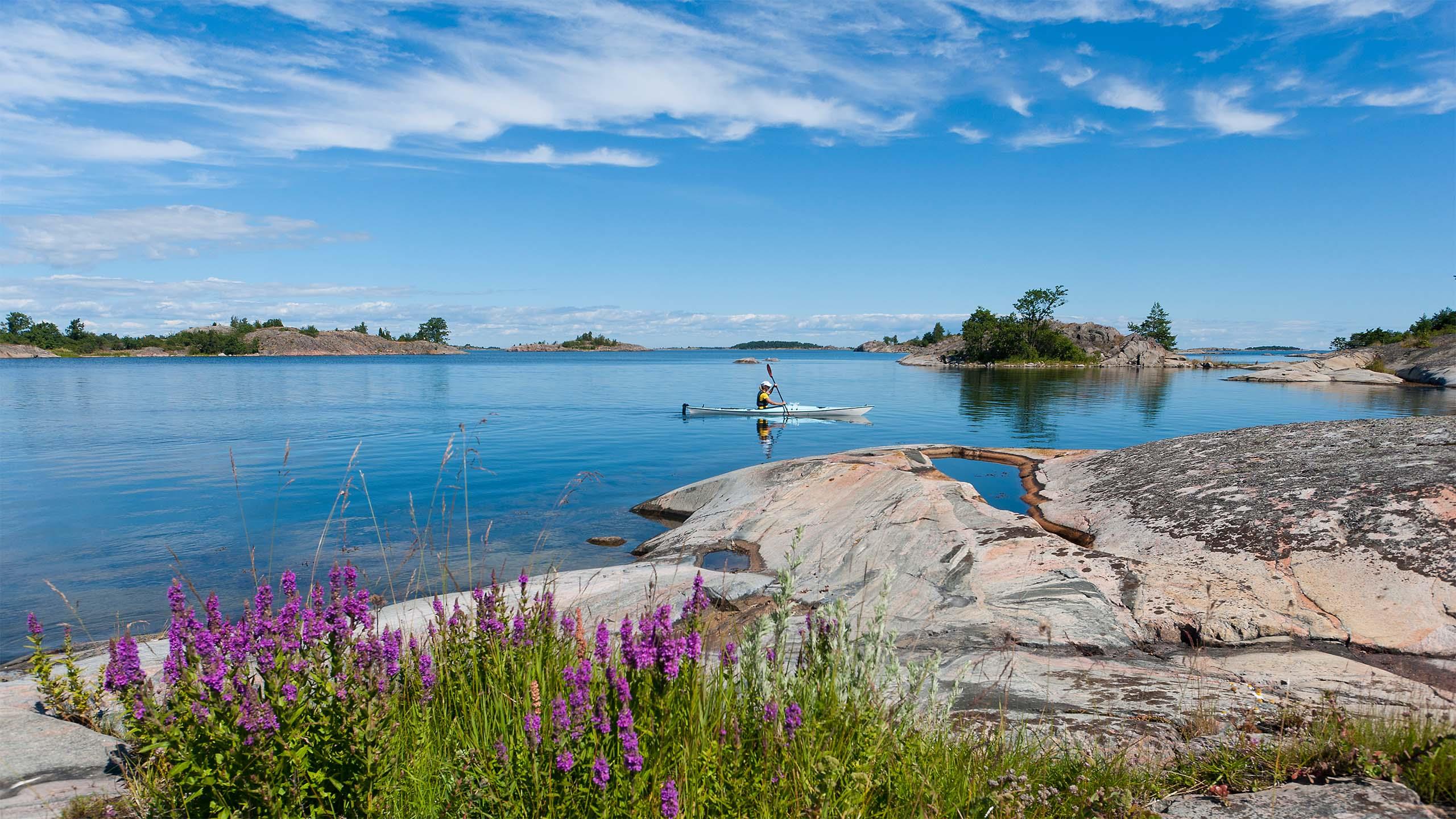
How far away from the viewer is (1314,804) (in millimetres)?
3375

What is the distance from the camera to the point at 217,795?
325 centimetres

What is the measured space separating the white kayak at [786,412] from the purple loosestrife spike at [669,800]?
40896 mm

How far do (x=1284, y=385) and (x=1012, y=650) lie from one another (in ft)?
287

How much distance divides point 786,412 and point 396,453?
22.5m

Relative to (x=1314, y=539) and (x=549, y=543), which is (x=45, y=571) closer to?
(x=549, y=543)

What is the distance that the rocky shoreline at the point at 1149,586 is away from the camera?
16.0 feet

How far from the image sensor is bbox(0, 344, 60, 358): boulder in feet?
452

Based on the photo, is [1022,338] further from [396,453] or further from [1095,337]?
[396,453]

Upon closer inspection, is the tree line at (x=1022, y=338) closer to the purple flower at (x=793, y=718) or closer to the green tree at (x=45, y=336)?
the purple flower at (x=793, y=718)

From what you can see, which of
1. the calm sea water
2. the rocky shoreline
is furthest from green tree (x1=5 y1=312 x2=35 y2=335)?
the rocky shoreline

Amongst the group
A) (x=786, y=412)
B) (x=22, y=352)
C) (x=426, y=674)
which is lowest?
(x=786, y=412)

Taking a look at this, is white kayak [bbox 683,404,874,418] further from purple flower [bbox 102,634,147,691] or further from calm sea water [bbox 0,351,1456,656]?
purple flower [bbox 102,634,147,691]

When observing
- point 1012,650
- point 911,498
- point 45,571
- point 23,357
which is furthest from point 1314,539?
point 23,357

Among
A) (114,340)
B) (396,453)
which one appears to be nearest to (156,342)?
(114,340)
